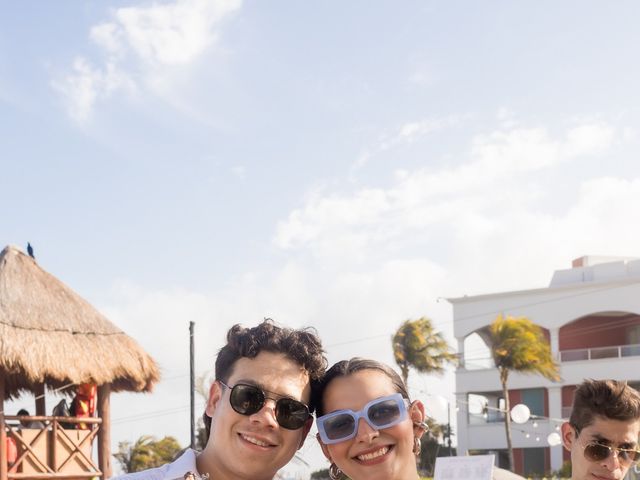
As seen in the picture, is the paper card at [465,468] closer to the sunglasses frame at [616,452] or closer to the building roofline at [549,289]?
the sunglasses frame at [616,452]

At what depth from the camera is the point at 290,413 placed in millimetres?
3387

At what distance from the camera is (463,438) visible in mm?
42844

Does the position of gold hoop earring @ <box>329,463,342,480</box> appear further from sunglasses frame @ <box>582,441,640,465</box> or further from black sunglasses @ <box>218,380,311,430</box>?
sunglasses frame @ <box>582,441,640,465</box>

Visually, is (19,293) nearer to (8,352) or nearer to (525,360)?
(8,352)

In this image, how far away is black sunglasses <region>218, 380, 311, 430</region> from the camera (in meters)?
3.37

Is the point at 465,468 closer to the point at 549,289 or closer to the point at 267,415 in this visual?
the point at 267,415

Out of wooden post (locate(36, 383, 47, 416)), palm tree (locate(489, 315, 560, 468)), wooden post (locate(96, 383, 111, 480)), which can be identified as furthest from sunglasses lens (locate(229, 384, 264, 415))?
palm tree (locate(489, 315, 560, 468))

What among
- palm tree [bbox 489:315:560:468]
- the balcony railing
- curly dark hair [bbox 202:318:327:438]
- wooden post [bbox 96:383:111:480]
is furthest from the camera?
the balcony railing

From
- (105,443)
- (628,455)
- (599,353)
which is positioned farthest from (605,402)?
(599,353)

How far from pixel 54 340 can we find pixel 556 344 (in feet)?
98.5

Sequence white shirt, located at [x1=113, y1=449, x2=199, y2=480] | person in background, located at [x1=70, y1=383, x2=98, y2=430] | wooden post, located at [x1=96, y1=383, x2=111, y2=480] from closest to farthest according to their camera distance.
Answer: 1. white shirt, located at [x1=113, y1=449, x2=199, y2=480]
2. person in background, located at [x1=70, y1=383, x2=98, y2=430]
3. wooden post, located at [x1=96, y1=383, x2=111, y2=480]

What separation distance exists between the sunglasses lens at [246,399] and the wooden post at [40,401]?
1185 cm

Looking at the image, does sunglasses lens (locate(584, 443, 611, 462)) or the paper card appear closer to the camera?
sunglasses lens (locate(584, 443, 611, 462))

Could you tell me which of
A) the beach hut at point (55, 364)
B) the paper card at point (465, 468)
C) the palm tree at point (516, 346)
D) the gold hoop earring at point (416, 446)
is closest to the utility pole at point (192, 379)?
the beach hut at point (55, 364)
